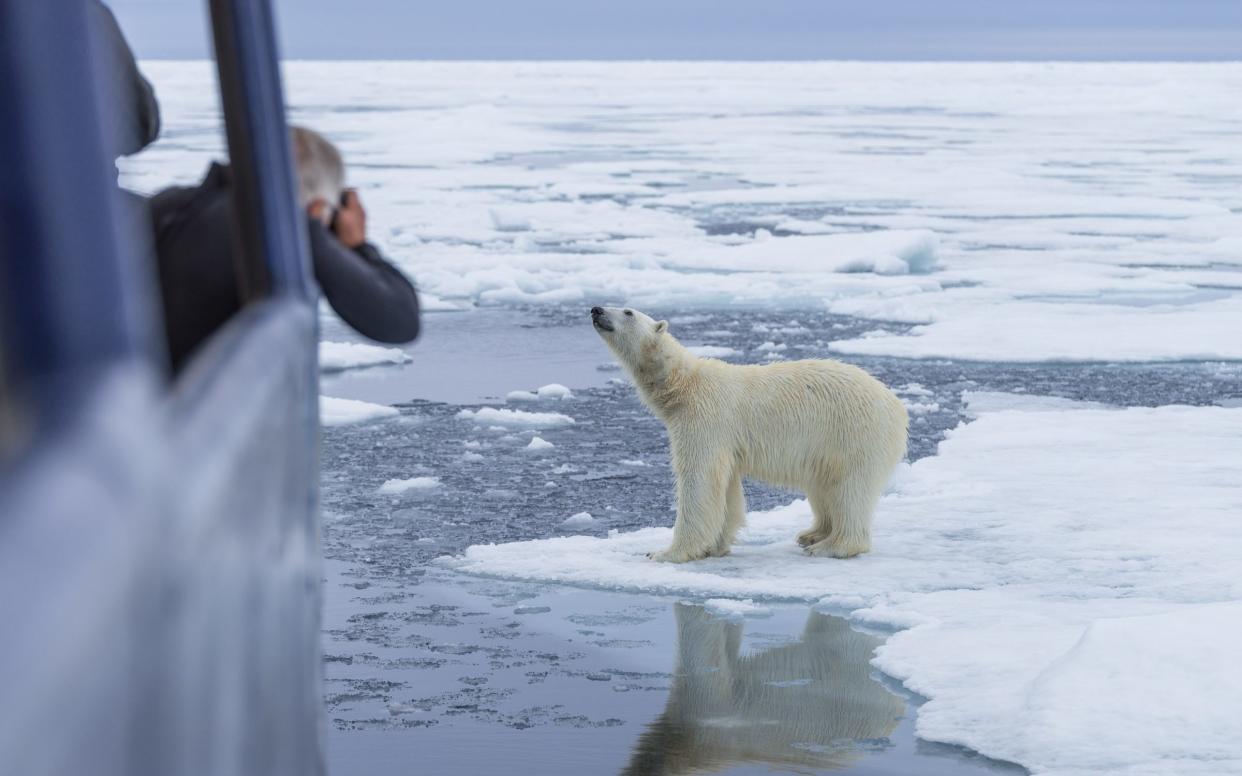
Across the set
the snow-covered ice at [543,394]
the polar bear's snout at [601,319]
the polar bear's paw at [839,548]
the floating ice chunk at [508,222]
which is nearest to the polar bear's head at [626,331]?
the polar bear's snout at [601,319]

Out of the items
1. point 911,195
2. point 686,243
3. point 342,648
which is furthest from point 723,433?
point 911,195

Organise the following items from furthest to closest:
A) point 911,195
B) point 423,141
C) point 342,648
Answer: point 423,141, point 911,195, point 342,648

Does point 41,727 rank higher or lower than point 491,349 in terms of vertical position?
higher

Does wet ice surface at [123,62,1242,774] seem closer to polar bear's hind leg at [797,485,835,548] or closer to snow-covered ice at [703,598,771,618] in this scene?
snow-covered ice at [703,598,771,618]

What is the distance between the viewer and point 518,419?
7.84m

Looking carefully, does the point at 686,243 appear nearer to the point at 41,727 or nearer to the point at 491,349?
the point at 491,349

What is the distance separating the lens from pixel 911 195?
2245 centimetres

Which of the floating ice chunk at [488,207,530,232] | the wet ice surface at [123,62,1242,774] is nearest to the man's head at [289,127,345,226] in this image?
the wet ice surface at [123,62,1242,774]

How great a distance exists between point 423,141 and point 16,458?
33482mm

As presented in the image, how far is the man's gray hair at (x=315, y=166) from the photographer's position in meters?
2.01

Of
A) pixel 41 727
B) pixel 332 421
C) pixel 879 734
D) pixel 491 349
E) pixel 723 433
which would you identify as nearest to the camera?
pixel 41 727

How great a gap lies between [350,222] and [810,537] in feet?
12.7

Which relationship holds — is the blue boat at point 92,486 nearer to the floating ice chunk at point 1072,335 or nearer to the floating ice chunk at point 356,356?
the floating ice chunk at point 356,356

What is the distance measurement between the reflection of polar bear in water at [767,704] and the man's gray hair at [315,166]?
202 centimetres
